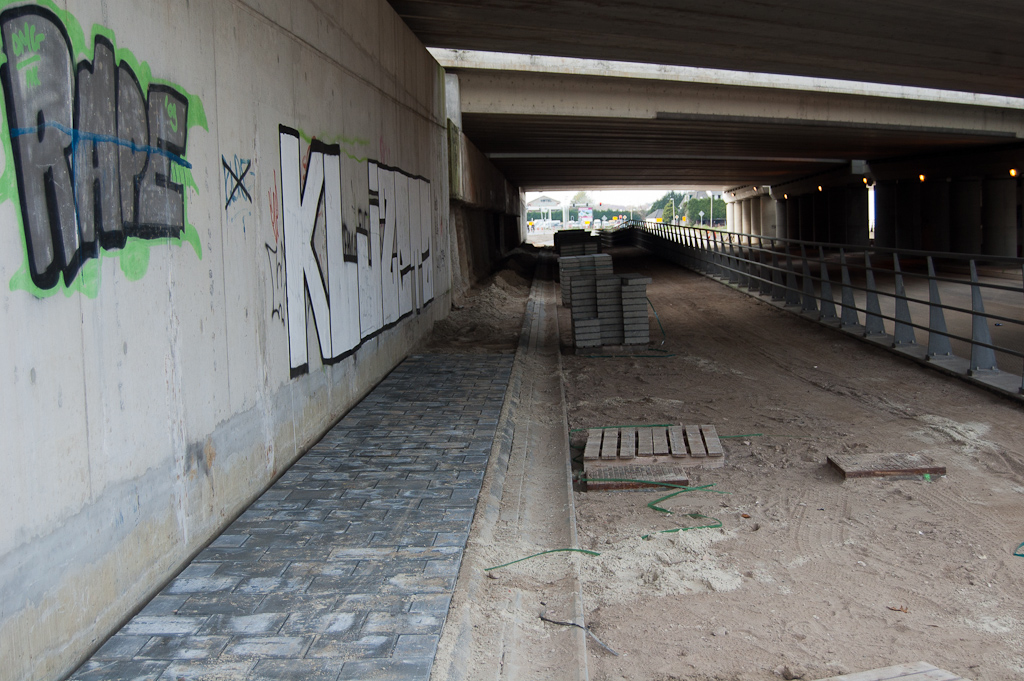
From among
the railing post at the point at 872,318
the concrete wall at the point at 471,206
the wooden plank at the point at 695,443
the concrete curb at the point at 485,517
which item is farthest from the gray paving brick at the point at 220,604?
the concrete wall at the point at 471,206

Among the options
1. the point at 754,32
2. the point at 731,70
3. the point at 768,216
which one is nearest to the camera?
the point at 754,32

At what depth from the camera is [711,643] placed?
4.16 m

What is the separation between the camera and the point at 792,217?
51.3 metres

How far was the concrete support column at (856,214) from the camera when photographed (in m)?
41.3

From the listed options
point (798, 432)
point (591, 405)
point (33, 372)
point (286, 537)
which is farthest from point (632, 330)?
point (33, 372)

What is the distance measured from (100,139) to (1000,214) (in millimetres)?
35288

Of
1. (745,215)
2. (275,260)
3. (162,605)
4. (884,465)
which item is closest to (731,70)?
(884,465)

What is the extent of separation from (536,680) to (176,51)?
412 centimetres

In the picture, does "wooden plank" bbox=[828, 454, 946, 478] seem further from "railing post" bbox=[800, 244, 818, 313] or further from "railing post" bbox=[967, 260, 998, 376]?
"railing post" bbox=[800, 244, 818, 313]

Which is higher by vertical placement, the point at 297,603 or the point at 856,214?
the point at 856,214

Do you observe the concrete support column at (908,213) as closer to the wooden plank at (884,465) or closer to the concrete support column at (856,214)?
the concrete support column at (856,214)

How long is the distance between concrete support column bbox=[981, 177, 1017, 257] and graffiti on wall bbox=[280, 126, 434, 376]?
2828 centimetres

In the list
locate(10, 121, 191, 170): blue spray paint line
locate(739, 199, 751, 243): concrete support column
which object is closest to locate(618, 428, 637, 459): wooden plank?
locate(10, 121, 191, 170): blue spray paint line

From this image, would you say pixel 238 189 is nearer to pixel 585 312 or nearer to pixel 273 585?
pixel 273 585
